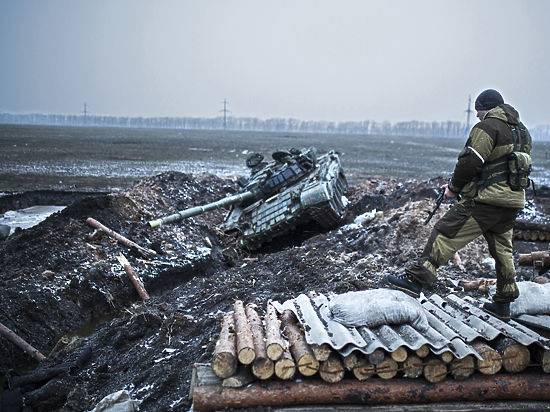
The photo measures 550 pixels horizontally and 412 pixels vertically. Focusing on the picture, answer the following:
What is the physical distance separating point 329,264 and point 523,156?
239 inches

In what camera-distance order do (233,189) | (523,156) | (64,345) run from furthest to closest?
(233,189) → (64,345) → (523,156)

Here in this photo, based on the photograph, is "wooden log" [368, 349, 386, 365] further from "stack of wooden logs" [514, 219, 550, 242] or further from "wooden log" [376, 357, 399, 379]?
"stack of wooden logs" [514, 219, 550, 242]

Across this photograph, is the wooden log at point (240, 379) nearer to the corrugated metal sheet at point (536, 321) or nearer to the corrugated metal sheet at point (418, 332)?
the corrugated metal sheet at point (418, 332)

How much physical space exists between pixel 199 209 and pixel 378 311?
10367 millimetres

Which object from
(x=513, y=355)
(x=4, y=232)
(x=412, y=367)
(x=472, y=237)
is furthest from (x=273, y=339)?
(x=4, y=232)

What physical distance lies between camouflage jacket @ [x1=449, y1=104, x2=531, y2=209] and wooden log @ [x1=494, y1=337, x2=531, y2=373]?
4.64ft

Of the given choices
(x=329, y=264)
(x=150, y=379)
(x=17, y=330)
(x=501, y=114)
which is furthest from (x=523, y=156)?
(x=17, y=330)

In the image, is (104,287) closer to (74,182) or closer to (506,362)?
(506,362)

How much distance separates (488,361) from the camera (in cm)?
530

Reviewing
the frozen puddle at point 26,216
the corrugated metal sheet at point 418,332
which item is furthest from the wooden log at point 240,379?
the frozen puddle at point 26,216

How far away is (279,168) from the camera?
17.7 meters

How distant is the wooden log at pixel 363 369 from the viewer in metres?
5.14

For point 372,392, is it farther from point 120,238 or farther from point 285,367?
point 120,238

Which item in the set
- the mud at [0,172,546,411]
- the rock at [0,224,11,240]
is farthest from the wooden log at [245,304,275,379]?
the rock at [0,224,11,240]
